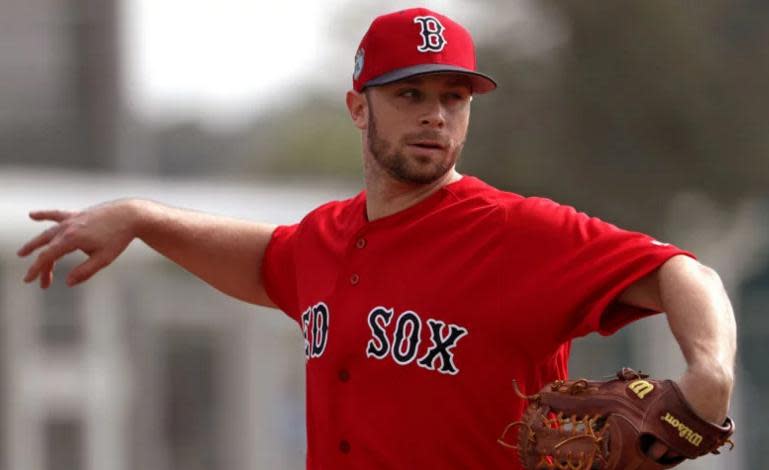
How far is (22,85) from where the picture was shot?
15.6 m

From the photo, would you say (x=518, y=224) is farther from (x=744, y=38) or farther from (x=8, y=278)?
(x=8, y=278)

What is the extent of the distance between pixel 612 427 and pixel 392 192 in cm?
→ 94

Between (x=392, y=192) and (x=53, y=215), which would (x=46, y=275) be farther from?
(x=392, y=192)

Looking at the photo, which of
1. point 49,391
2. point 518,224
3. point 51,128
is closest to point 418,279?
point 518,224

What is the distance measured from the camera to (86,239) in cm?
472

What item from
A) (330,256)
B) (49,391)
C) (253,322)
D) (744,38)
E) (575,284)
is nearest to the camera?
(575,284)

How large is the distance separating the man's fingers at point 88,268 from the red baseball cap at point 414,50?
89cm

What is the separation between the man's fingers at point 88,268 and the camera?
4.70m

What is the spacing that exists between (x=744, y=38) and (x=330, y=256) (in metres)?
4.88

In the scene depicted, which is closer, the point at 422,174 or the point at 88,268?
the point at 422,174

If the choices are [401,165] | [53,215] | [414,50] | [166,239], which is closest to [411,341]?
[401,165]

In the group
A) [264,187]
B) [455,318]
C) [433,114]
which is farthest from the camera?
[264,187]

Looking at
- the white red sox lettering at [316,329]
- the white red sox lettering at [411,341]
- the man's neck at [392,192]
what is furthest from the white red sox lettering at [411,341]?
the man's neck at [392,192]

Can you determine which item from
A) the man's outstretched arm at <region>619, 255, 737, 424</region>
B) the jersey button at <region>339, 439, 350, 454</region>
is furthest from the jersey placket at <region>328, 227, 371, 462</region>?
the man's outstretched arm at <region>619, 255, 737, 424</region>
